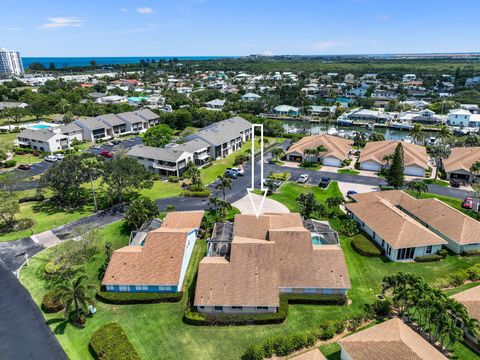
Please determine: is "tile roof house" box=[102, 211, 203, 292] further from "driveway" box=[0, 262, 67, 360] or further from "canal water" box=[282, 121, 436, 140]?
"canal water" box=[282, 121, 436, 140]

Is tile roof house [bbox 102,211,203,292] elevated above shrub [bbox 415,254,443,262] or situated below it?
above

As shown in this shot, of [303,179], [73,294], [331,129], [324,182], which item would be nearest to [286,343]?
[73,294]

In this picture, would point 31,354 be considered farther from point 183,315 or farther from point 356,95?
point 356,95

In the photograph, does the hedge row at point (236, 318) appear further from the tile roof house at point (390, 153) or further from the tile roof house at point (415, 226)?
the tile roof house at point (390, 153)

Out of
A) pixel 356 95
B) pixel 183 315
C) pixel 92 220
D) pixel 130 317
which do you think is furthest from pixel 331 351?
pixel 356 95

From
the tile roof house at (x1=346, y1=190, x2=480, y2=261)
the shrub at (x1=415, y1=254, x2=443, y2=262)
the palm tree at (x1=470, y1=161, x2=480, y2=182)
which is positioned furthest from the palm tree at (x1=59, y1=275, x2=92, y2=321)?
the palm tree at (x1=470, y1=161, x2=480, y2=182)

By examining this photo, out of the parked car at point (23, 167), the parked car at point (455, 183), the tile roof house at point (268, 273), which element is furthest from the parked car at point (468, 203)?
the parked car at point (23, 167)

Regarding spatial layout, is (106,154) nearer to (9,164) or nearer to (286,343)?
(9,164)
